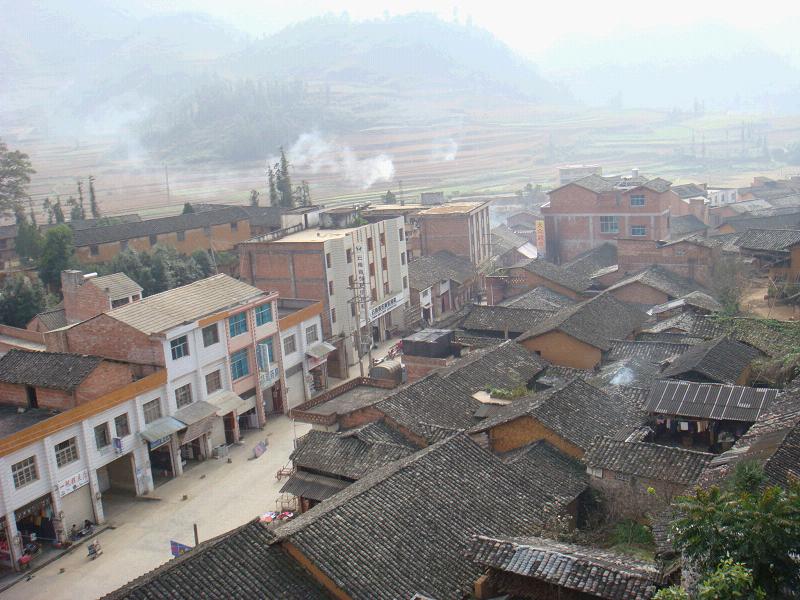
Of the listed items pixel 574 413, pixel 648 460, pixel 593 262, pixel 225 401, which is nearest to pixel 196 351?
pixel 225 401

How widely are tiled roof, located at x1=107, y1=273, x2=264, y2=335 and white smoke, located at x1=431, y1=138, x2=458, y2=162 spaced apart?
8055 cm

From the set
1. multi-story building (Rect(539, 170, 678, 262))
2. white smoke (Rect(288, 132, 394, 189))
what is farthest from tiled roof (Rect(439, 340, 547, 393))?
white smoke (Rect(288, 132, 394, 189))

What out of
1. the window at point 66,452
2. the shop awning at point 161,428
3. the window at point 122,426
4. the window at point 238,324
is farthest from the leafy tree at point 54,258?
the window at point 66,452

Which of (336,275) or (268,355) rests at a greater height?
(336,275)

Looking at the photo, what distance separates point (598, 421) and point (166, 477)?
1056cm

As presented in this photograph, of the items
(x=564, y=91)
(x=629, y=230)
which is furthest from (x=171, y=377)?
(x=564, y=91)

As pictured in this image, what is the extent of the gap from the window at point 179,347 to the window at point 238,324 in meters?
1.68

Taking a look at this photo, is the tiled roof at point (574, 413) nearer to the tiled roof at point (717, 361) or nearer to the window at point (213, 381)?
the tiled roof at point (717, 361)

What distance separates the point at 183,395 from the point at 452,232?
19894 mm

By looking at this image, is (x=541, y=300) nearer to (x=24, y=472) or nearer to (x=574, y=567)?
(x=24, y=472)

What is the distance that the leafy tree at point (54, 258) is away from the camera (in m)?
32.8

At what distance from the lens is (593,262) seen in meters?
35.2

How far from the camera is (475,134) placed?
383ft

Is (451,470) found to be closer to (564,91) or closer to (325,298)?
(325,298)
